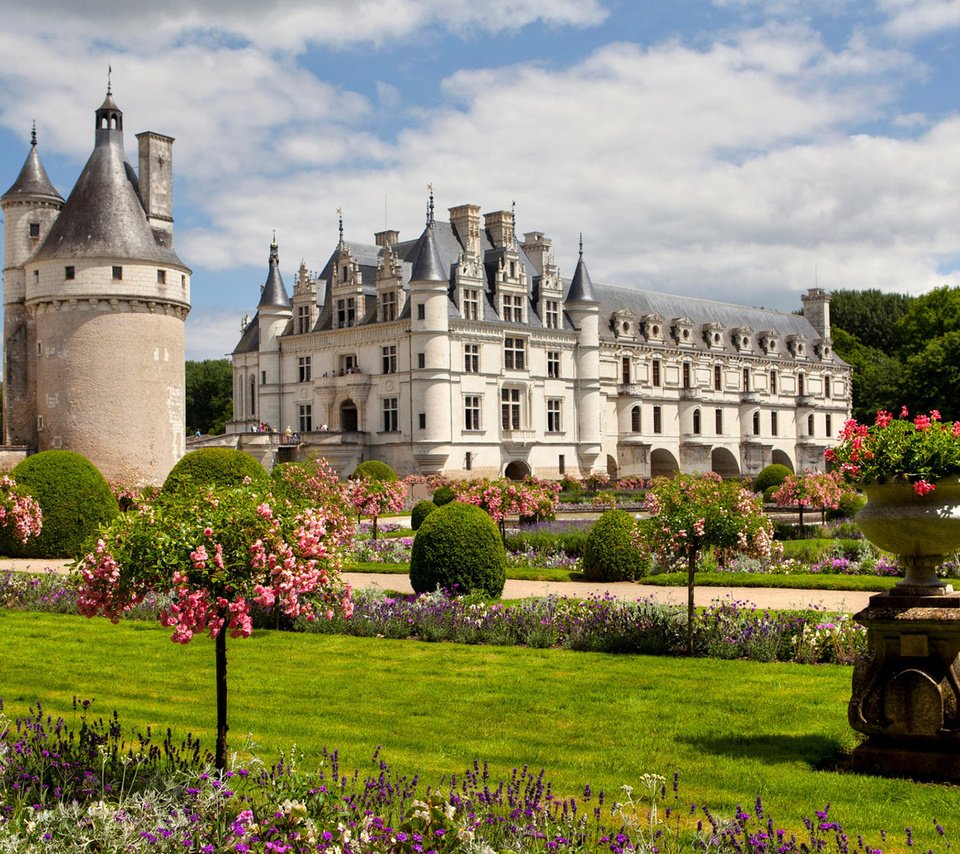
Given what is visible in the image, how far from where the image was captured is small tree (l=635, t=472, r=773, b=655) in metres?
11.6

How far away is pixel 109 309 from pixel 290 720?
2680 cm

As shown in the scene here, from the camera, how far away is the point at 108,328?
33062 millimetres

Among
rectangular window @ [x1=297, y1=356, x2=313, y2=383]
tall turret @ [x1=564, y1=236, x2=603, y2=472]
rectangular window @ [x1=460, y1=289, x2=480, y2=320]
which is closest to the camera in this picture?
rectangular window @ [x1=460, y1=289, x2=480, y2=320]

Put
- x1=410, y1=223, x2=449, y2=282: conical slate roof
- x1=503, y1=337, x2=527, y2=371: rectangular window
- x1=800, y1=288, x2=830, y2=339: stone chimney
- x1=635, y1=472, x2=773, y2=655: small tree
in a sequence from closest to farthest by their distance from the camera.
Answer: x1=635, y1=472, x2=773, y2=655: small tree < x1=410, y1=223, x2=449, y2=282: conical slate roof < x1=503, y1=337, x2=527, y2=371: rectangular window < x1=800, y1=288, x2=830, y2=339: stone chimney

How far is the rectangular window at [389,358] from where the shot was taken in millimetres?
43656

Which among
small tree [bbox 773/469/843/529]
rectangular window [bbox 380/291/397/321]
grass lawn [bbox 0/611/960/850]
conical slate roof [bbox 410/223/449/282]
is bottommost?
grass lawn [bbox 0/611/960/850]

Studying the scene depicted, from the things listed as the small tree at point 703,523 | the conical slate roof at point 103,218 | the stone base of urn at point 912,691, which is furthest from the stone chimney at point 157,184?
the stone base of urn at point 912,691

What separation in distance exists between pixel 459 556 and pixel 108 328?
21451 millimetres

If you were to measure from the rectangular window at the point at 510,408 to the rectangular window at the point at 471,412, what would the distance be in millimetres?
1382

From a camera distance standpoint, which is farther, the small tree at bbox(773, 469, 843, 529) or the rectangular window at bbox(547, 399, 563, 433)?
the rectangular window at bbox(547, 399, 563, 433)

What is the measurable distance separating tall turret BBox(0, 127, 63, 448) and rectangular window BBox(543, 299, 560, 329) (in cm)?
1969

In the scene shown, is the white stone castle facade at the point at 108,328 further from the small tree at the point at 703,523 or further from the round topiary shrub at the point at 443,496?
the small tree at the point at 703,523

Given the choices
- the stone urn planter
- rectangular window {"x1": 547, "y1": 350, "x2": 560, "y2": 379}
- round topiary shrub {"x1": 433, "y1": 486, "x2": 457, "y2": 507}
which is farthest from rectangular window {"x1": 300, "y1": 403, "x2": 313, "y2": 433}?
the stone urn planter

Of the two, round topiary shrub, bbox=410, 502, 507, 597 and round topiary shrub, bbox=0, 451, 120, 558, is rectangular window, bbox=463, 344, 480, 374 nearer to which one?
round topiary shrub, bbox=0, 451, 120, 558
